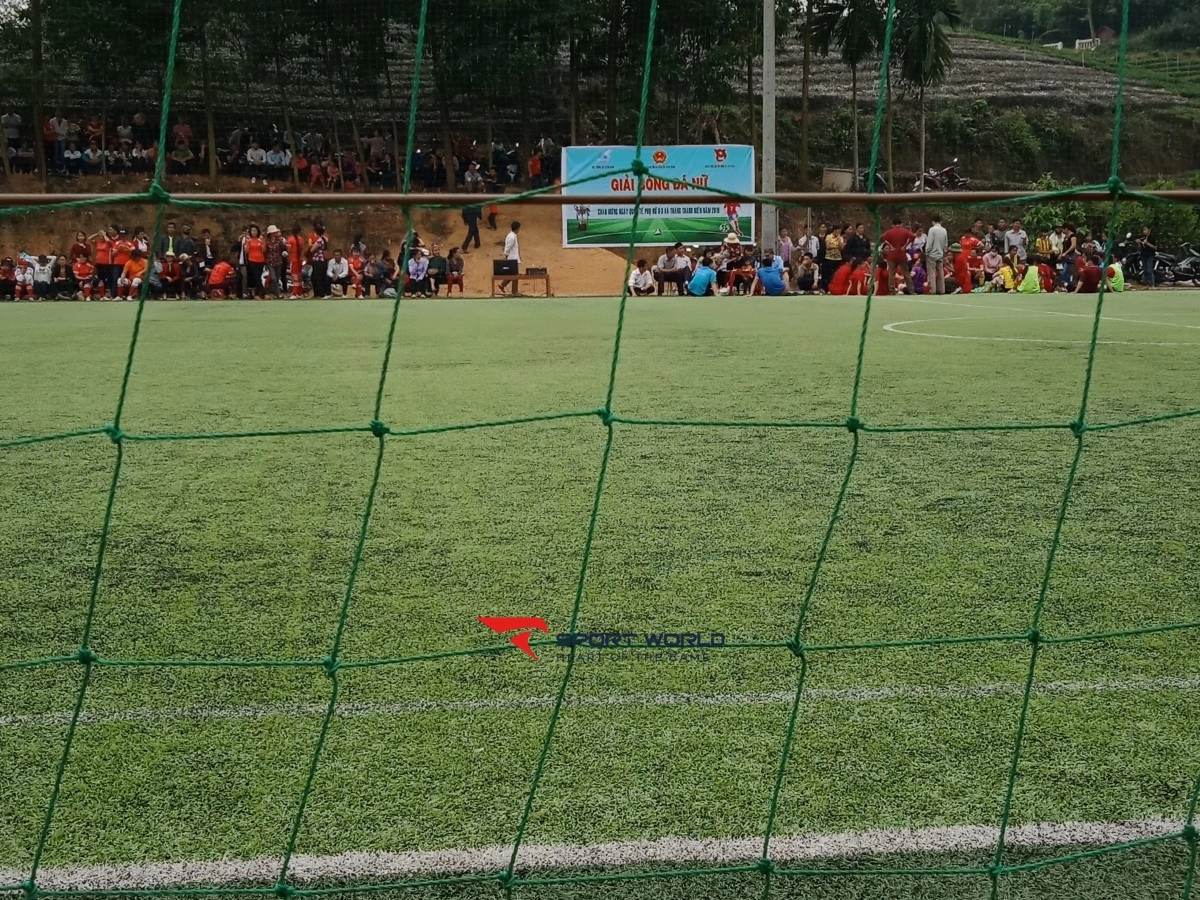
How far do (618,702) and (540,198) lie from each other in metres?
1.11

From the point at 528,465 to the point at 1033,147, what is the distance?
3163cm

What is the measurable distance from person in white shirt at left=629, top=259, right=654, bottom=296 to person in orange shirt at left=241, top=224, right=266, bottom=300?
659 cm

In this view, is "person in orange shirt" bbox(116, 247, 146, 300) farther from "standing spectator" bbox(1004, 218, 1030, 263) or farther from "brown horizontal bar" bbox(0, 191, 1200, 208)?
"brown horizontal bar" bbox(0, 191, 1200, 208)

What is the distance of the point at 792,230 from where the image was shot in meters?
31.1

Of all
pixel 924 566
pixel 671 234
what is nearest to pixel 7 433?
pixel 924 566

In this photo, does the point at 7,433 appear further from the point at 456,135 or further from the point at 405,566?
the point at 456,135

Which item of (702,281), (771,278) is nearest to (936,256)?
(771,278)

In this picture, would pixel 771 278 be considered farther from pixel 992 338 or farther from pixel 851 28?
pixel 992 338

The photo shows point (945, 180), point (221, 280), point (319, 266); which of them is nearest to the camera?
point (221, 280)

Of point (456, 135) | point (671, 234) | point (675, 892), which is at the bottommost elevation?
point (675, 892)

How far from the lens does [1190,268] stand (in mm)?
22328

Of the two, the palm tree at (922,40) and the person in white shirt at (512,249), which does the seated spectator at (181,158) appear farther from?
the palm tree at (922,40)

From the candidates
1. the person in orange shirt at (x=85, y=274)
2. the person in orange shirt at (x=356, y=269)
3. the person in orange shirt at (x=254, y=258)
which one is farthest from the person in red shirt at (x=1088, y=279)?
the person in orange shirt at (x=85, y=274)

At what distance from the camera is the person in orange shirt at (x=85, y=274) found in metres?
21.4
